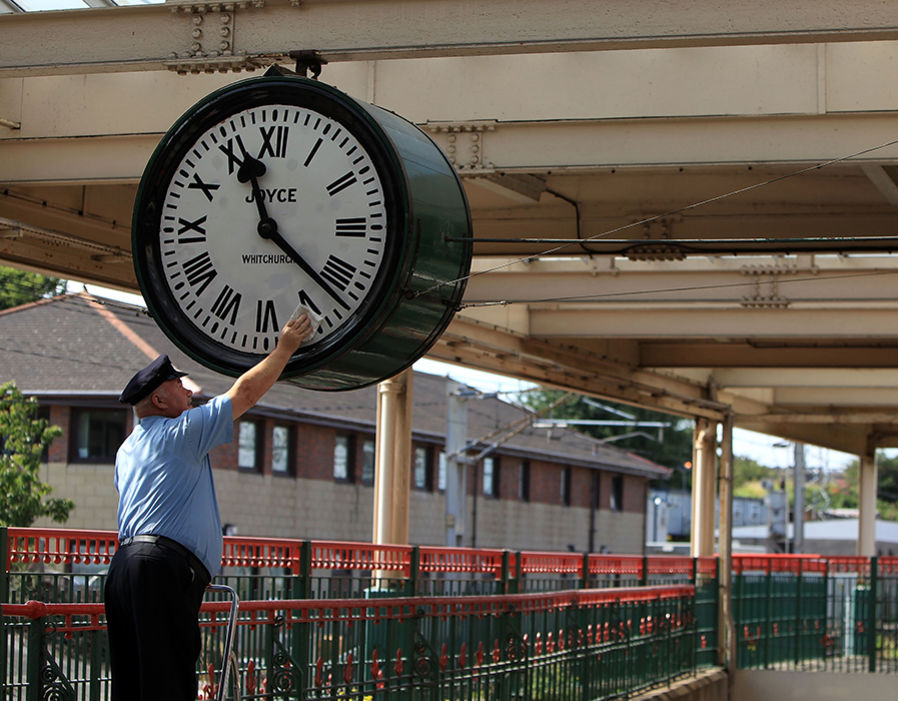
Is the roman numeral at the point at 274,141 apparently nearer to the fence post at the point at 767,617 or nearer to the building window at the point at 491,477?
the fence post at the point at 767,617

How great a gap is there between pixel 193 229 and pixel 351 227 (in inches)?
23.1

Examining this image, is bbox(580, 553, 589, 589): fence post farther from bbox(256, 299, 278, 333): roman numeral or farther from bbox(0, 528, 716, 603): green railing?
bbox(256, 299, 278, 333): roman numeral

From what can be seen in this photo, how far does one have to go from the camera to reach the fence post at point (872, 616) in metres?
25.4

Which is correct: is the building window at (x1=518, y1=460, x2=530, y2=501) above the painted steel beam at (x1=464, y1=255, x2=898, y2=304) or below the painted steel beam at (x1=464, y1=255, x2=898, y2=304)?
below

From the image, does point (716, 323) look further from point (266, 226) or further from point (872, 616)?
point (266, 226)

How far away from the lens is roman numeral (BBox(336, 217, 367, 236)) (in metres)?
4.86

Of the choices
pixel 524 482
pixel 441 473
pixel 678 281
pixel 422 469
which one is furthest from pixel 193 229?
pixel 524 482

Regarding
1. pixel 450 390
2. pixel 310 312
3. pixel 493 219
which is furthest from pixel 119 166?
pixel 450 390

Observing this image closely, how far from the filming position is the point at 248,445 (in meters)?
37.5

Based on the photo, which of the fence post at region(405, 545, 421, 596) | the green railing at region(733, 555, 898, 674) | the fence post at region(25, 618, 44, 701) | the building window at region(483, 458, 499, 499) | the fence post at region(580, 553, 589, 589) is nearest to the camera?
the fence post at region(25, 618, 44, 701)

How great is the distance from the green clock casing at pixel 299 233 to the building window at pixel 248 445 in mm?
32178

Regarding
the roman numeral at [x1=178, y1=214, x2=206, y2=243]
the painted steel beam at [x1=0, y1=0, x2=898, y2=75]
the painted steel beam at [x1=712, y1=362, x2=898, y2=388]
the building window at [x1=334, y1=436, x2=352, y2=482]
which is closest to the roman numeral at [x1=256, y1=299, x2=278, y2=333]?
the roman numeral at [x1=178, y1=214, x2=206, y2=243]

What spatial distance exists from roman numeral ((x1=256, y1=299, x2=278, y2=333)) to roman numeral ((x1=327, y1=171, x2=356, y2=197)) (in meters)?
0.43

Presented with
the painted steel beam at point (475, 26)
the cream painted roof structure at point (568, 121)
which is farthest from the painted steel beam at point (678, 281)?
the painted steel beam at point (475, 26)
